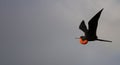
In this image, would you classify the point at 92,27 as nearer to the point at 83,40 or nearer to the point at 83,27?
the point at 83,40

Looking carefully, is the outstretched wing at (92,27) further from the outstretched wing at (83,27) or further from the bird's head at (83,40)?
the outstretched wing at (83,27)

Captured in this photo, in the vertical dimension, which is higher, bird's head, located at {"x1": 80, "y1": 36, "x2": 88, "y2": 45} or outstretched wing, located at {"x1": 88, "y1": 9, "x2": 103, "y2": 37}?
outstretched wing, located at {"x1": 88, "y1": 9, "x2": 103, "y2": 37}

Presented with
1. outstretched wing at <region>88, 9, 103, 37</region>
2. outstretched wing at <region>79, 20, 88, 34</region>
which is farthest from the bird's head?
outstretched wing at <region>79, 20, 88, 34</region>

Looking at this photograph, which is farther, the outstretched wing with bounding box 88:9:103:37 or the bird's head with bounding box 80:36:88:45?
the outstretched wing with bounding box 88:9:103:37

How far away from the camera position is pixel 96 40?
65.9 feet

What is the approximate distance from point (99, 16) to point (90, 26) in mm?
1769

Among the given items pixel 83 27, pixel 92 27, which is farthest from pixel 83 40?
pixel 83 27

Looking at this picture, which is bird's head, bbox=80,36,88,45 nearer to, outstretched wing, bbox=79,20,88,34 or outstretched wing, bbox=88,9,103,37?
outstretched wing, bbox=88,9,103,37

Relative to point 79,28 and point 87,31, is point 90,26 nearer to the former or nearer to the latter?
point 87,31

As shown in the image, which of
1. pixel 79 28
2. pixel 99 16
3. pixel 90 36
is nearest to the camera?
pixel 99 16

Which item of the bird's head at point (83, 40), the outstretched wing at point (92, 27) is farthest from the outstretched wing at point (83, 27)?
the bird's head at point (83, 40)

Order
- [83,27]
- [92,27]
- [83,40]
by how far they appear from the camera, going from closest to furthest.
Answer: [83,40], [92,27], [83,27]

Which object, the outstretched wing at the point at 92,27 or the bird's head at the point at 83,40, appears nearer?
the bird's head at the point at 83,40

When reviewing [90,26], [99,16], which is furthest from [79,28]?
[99,16]
